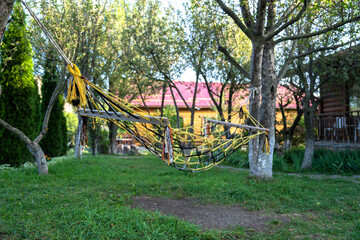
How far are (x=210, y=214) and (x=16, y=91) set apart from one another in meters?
5.89

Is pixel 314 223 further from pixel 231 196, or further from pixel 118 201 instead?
pixel 118 201

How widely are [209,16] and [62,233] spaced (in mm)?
7013

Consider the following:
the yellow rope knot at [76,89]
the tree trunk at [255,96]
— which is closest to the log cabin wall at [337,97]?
the tree trunk at [255,96]

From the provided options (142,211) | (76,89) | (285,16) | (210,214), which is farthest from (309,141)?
(76,89)

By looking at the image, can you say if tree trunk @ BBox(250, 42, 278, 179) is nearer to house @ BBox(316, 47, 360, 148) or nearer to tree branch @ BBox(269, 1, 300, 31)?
tree branch @ BBox(269, 1, 300, 31)

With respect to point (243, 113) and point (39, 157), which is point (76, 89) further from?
point (39, 157)

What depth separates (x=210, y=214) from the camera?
3377mm

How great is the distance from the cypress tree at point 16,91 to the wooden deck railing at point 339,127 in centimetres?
815

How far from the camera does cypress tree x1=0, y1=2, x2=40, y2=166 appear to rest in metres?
6.79

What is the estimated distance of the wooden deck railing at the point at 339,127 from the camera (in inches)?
304

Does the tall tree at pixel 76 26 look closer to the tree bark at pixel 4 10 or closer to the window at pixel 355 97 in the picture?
the tree bark at pixel 4 10

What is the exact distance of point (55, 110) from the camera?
9141mm

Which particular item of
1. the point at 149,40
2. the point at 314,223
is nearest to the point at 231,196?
the point at 314,223

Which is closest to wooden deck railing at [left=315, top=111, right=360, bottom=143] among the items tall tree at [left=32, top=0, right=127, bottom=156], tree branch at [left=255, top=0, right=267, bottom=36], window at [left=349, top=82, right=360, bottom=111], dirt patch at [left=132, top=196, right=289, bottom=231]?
window at [left=349, top=82, right=360, bottom=111]
